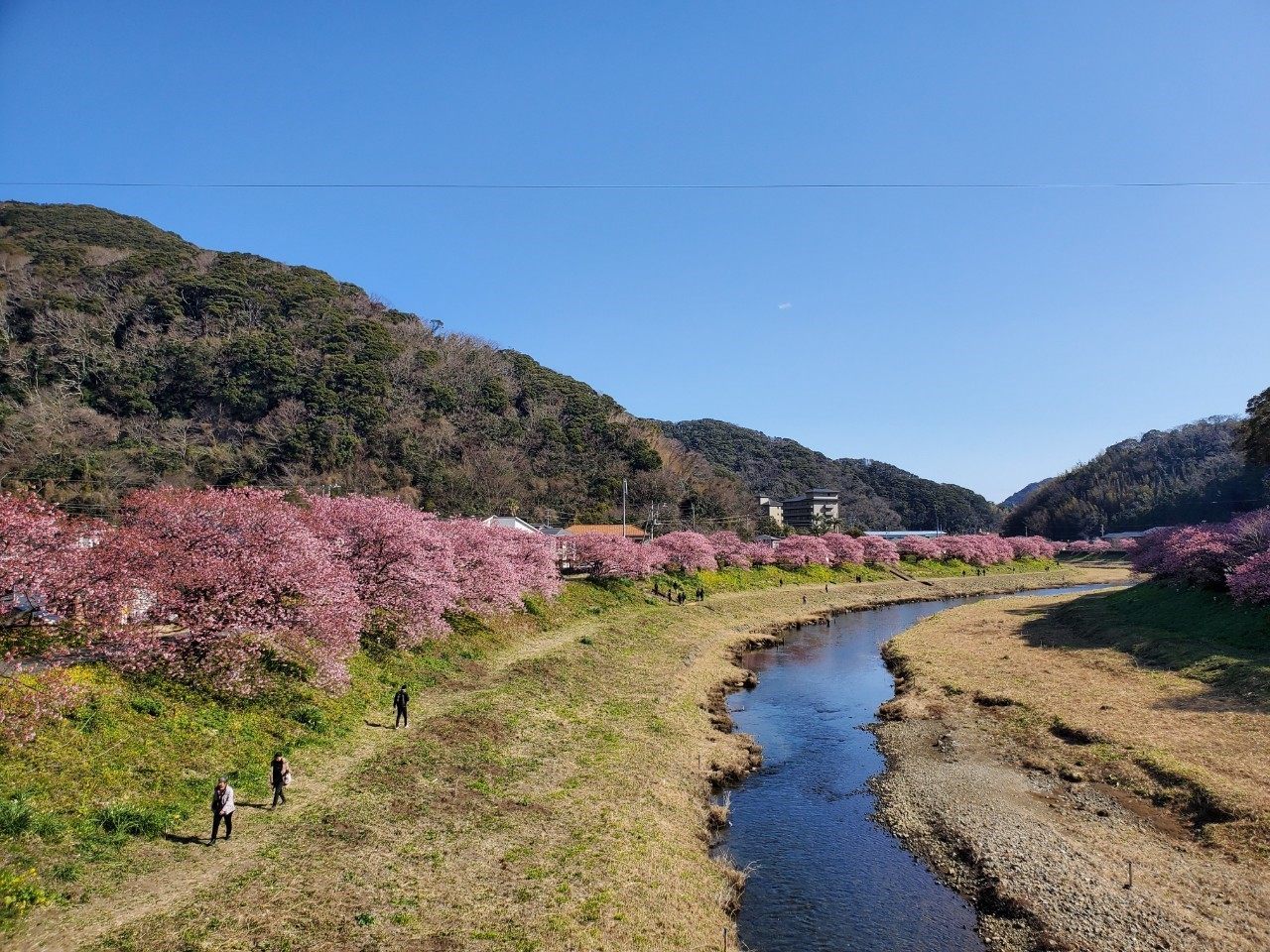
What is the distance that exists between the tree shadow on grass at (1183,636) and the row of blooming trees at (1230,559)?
3.65 ft

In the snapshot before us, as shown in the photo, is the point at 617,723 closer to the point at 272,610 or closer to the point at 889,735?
the point at 889,735

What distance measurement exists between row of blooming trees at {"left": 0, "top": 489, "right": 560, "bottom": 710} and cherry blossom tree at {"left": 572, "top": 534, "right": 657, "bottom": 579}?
89.8 ft

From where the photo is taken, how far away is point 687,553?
2813 inches

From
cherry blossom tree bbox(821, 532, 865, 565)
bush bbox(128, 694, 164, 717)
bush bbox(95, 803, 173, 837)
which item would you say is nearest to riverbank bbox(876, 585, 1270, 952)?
bush bbox(95, 803, 173, 837)

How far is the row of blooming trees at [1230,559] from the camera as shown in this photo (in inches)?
1415

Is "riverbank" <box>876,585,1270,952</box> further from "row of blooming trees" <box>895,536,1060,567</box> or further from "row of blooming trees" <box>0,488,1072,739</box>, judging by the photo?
"row of blooming trees" <box>895,536,1060,567</box>

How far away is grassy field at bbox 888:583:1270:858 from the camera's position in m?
19.7

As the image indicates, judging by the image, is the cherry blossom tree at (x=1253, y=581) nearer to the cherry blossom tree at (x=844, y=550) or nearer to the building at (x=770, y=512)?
the cherry blossom tree at (x=844, y=550)

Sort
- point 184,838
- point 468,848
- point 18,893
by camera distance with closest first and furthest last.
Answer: point 18,893 → point 184,838 → point 468,848

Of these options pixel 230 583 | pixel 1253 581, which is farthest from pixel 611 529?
pixel 230 583

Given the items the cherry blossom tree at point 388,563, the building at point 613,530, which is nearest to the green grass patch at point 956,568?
the building at point 613,530

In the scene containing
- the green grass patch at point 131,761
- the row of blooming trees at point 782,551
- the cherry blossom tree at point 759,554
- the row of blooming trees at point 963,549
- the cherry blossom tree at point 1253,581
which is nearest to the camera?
the green grass patch at point 131,761

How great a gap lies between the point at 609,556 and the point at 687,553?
13687 mm

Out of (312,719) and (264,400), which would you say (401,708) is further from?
(264,400)
